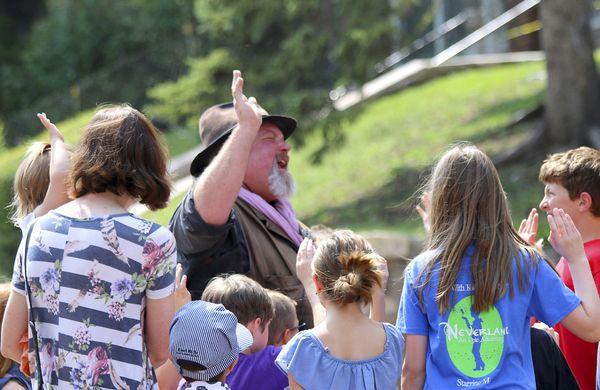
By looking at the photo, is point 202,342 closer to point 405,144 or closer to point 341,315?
point 341,315

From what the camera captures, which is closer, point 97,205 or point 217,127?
point 97,205

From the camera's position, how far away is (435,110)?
44.8ft

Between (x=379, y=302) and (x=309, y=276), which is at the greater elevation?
(x=309, y=276)

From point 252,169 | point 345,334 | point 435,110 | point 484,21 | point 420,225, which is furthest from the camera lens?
point 484,21

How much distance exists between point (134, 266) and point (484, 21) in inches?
636

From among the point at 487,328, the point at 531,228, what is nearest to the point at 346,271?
the point at 487,328

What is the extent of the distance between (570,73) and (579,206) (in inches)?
235

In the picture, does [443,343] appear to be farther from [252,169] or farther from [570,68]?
[570,68]

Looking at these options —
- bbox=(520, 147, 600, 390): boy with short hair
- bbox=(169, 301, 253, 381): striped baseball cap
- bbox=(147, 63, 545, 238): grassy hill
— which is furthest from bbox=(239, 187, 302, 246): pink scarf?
bbox=(147, 63, 545, 238): grassy hill

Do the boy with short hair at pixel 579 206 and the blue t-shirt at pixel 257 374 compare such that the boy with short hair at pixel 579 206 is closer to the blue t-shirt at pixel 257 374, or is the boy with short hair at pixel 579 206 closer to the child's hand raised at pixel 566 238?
the child's hand raised at pixel 566 238

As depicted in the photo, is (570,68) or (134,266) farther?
(570,68)

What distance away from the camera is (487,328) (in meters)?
3.48

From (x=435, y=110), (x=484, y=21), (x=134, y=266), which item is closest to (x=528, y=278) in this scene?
(x=134, y=266)

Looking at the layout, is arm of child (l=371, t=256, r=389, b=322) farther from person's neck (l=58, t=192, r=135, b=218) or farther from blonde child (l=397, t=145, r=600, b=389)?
person's neck (l=58, t=192, r=135, b=218)
